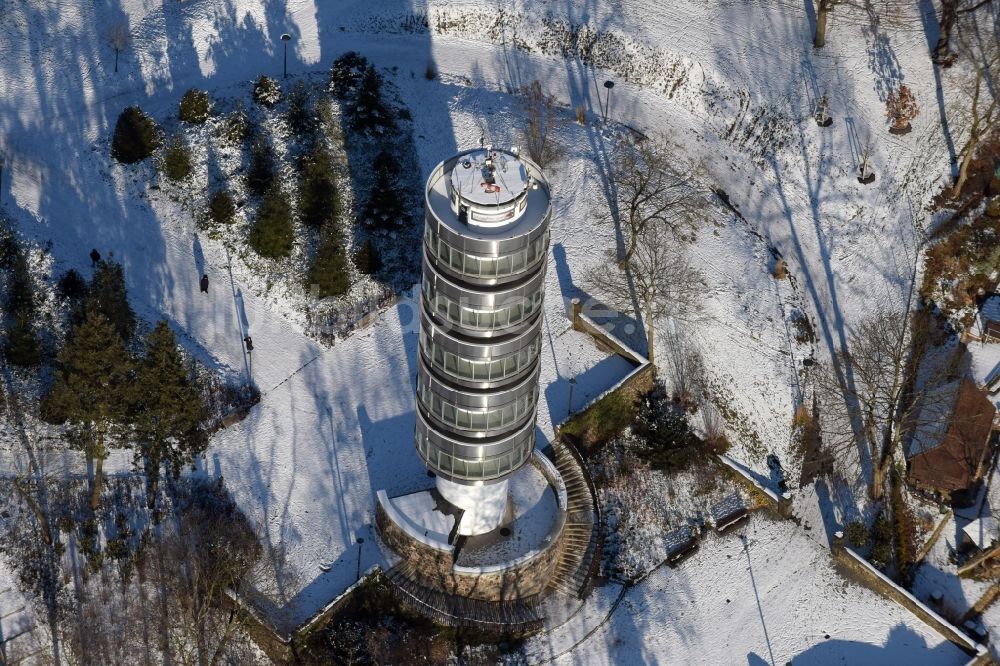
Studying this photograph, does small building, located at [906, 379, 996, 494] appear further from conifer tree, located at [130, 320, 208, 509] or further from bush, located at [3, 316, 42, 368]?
bush, located at [3, 316, 42, 368]

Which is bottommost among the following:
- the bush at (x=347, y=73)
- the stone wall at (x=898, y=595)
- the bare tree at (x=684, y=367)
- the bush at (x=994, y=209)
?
the stone wall at (x=898, y=595)

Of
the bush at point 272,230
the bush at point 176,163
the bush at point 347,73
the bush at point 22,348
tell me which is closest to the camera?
the bush at point 22,348

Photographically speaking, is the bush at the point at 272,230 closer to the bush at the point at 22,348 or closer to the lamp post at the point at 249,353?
the lamp post at the point at 249,353

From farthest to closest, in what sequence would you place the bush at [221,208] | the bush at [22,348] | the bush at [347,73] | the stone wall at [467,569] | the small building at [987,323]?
the bush at [347,73] → the small building at [987,323] → the bush at [221,208] → the bush at [22,348] → the stone wall at [467,569]

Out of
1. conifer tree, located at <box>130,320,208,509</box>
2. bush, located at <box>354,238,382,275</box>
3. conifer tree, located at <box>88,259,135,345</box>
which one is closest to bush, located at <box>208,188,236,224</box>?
conifer tree, located at <box>88,259,135,345</box>

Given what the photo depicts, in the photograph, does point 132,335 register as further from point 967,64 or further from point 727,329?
point 967,64

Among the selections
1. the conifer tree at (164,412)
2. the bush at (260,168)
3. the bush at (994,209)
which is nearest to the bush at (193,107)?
the bush at (260,168)
